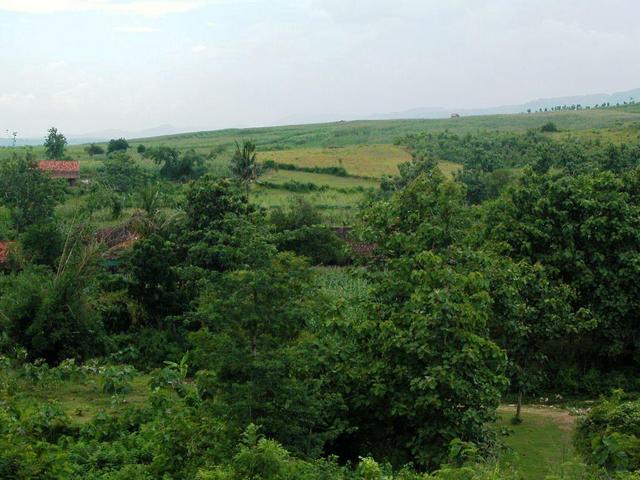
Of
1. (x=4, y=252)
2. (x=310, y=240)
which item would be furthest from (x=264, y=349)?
(x=310, y=240)

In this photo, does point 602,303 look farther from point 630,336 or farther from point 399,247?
point 399,247

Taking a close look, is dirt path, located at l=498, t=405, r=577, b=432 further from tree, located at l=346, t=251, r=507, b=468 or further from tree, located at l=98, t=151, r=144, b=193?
tree, located at l=98, t=151, r=144, b=193

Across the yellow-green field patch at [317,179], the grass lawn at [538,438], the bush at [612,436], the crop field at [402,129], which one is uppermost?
the crop field at [402,129]

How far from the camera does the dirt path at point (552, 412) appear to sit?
1456 centimetres

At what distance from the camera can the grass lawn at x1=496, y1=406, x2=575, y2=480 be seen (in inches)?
478

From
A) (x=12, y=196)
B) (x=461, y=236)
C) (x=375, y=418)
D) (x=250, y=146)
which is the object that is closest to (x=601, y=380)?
(x=461, y=236)

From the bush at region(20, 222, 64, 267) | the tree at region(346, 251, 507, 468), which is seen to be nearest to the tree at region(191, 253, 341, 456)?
the tree at region(346, 251, 507, 468)

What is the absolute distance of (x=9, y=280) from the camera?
1895 centimetres

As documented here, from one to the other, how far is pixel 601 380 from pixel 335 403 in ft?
30.8

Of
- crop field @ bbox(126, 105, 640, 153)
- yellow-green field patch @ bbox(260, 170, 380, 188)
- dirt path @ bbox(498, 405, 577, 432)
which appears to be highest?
crop field @ bbox(126, 105, 640, 153)

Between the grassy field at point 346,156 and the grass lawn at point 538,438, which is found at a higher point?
the grassy field at point 346,156

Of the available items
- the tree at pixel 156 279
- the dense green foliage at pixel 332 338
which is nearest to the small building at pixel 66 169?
the dense green foliage at pixel 332 338

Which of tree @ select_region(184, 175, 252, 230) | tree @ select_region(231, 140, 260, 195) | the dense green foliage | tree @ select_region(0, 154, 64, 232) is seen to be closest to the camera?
the dense green foliage

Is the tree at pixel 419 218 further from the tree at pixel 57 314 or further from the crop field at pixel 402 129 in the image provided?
the crop field at pixel 402 129
